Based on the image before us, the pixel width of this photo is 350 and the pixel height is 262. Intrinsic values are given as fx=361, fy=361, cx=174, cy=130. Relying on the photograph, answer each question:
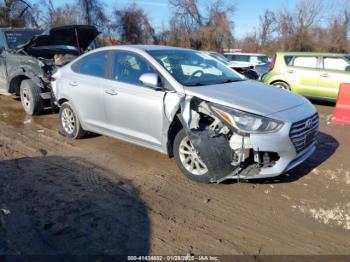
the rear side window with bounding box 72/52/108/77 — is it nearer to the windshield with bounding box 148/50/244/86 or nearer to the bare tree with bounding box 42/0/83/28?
the windshield with bounding box 148/50/244/86

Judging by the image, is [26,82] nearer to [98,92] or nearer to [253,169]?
[98,92]

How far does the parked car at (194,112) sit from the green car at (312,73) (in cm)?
568

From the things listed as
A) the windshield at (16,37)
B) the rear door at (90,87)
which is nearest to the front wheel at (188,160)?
the rear door at (90,87)

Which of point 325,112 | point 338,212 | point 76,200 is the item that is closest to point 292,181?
point 338,212

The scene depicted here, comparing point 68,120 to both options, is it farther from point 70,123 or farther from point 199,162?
point 199,162

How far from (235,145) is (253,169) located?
0.38 metres

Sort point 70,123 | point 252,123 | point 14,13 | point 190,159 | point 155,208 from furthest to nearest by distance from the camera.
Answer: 1. point 14,13
2. point 70,123
3. point 190,159
4. point 252,123
5. point 155,208

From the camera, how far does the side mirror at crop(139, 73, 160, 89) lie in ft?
15.0

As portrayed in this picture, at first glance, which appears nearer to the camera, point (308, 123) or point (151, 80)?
point (308, 123)

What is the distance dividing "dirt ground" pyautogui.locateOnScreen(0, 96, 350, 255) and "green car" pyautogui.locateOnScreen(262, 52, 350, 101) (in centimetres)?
507

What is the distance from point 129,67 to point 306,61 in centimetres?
719

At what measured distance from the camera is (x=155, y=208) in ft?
12.7

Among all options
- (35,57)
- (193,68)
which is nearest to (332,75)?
(193,68)

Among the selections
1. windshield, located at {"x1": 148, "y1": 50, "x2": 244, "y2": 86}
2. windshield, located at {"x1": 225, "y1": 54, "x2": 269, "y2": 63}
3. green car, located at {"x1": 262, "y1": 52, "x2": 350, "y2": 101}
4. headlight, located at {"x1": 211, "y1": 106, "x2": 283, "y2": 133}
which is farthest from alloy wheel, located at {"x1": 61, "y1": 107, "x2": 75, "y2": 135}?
windshield, located at {"x1": 225, "y1": 54, "x2": 269, "y2": 63}
